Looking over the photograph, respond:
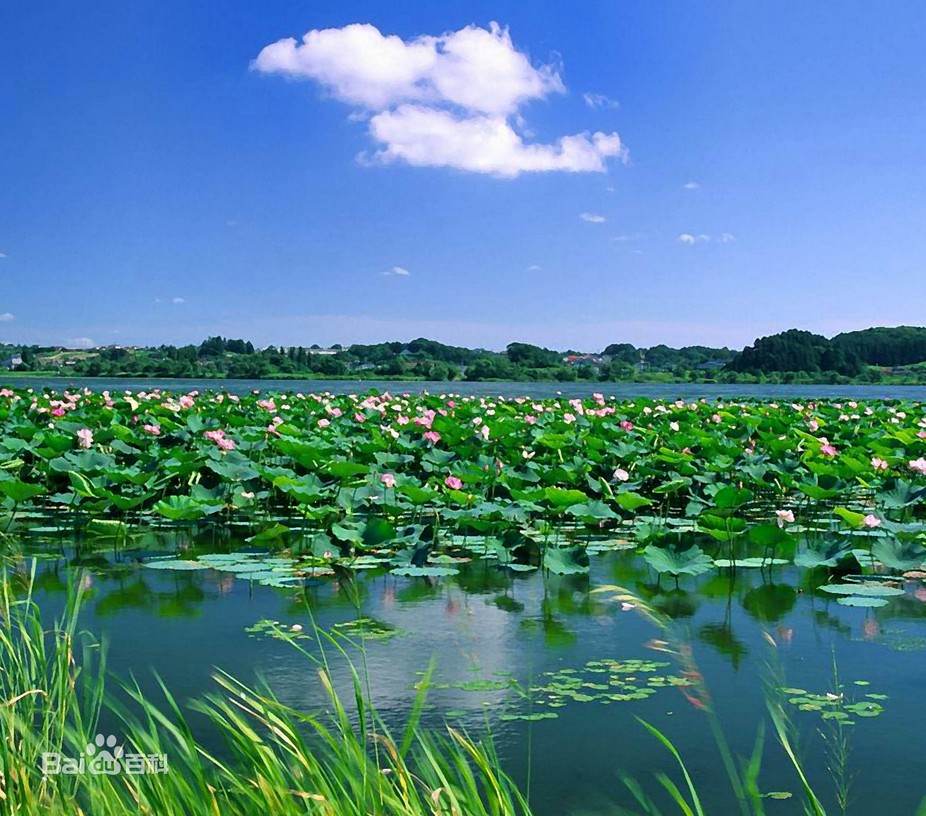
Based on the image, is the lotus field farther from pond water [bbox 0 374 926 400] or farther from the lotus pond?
pond water [bbox 0 374 926 400]

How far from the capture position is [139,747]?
214 cm

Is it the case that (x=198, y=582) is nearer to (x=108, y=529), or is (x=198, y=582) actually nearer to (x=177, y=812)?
(x=108, y=529)

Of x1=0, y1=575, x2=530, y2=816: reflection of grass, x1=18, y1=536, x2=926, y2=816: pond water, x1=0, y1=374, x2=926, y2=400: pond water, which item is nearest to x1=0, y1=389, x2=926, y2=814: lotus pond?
x1=18, y1=536, x2=926, y2=816: pond water

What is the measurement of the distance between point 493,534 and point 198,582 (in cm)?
192

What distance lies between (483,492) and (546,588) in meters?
2.54

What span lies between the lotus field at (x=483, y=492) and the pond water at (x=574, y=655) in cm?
25

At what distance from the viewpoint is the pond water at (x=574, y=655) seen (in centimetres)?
263

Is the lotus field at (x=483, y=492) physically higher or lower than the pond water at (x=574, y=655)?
higher

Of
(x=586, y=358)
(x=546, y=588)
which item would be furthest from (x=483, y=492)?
(x=586, y=358)

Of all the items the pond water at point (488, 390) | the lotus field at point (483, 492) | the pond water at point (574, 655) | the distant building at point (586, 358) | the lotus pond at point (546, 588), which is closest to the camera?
the pond water at point (574, 655)

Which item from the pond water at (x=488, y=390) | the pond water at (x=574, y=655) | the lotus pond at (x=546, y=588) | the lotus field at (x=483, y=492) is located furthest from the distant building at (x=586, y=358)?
the pond water at (x=574, y=655)

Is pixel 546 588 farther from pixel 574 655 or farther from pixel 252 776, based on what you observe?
pixel 252 776

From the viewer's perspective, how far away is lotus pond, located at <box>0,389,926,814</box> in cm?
279

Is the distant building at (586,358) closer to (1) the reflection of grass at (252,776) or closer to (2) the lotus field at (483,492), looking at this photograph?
(2) the lotus field at (483,492)
